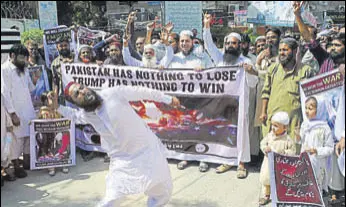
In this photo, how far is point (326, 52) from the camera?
13.1ft

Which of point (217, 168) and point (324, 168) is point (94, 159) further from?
point (324, 168)

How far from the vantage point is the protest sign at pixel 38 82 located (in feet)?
18.0

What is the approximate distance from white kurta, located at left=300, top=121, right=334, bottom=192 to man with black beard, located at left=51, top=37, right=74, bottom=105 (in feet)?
11.7

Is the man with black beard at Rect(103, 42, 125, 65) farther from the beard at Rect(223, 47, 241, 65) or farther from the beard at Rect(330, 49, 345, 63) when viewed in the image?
the beard at Rect(330, 49, 345, 63)

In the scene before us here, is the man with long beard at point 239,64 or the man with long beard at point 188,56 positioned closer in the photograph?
the man with long beard at point 239,64

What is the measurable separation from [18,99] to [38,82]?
2.16 feet

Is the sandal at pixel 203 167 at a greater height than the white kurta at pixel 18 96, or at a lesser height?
lesser

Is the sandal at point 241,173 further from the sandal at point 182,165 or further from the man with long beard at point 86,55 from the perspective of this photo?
the man with long beard at point 86,55

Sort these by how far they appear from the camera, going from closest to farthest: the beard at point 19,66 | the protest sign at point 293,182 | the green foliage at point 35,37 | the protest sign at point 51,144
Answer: the protest sign at point 293,182, the beard at point 19,66, the protest sign at point 51,144, the green foliage at point 35,37

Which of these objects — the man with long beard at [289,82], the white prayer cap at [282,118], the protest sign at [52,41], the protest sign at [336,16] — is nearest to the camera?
the white prayer cap at [282,118]

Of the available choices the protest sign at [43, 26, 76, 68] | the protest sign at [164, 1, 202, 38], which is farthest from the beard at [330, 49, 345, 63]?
the protest sign at [43, 26, 76, 68]

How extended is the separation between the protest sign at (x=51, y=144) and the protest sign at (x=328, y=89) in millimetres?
3124

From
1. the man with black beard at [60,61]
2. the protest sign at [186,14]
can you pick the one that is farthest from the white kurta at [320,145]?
the protest sign at [186,14]

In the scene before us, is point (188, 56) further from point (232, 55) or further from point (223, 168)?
point (223, 168)
